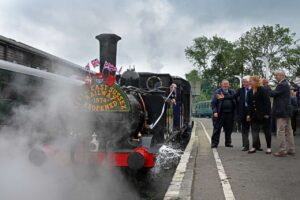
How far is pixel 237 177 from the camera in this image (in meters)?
5.26

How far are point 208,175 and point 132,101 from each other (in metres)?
1.57

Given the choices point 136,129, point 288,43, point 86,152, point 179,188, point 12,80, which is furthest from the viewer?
point 288,43

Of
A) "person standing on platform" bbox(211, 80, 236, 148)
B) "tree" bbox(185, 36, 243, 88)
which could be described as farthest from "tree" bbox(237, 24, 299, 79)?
"person standing on platform" bbox(211, 80, 236, 148)

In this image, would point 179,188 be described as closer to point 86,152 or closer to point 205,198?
point 205,198

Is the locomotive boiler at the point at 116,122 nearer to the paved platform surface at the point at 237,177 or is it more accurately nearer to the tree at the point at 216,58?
the paved platform surface at the point at 237,177

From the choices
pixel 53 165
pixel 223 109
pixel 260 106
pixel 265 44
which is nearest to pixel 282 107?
pixel 260 106

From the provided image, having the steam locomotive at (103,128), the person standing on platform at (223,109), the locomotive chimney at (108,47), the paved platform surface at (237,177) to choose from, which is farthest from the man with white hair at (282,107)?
the locomotive chimney at (108,47)

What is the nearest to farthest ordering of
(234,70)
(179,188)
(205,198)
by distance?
(205,198) → (179,188) → (234,70)

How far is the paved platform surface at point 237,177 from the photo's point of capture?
4.35 m

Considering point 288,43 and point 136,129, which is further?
point 288,43

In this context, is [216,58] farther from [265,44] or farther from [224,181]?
[224,181]

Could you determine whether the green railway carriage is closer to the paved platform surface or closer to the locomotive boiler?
the paved platform surface

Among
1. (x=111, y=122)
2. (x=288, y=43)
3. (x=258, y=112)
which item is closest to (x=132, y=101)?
(x=111, y=122)

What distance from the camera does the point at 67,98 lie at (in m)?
5.32
